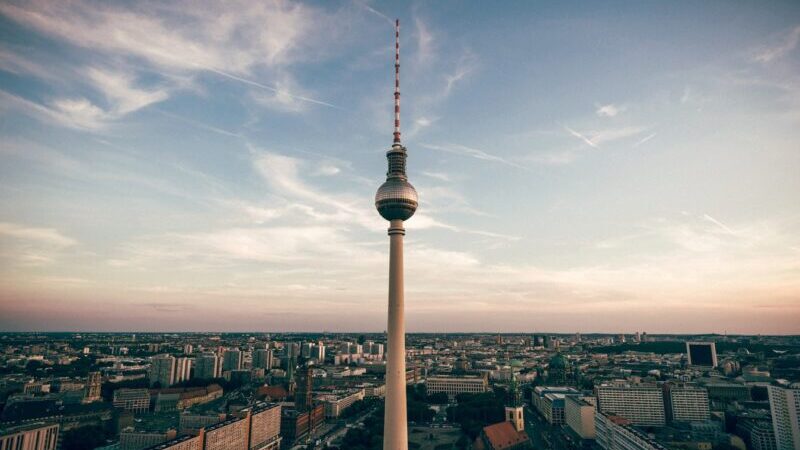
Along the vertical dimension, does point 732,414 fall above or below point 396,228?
below

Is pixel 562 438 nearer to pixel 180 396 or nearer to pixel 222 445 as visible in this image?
pixel 222 445

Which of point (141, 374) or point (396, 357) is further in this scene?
point (141, 374)

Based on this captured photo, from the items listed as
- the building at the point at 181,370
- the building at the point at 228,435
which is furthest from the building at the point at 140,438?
the building at the point at 181,370

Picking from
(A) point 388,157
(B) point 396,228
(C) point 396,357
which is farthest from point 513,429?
→ (A) point 388,157

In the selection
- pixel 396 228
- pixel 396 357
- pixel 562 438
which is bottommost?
pixel 562 438

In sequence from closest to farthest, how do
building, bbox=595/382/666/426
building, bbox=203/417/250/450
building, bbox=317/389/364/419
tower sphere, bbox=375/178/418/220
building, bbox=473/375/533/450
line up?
tower sphere, bbox=375/178/418/220 → building, bbox=203/417/250/450 → building, bbox=473/375/533/450 → building, bbox=595/382/666/426 → building, bbox=317/389/364/419

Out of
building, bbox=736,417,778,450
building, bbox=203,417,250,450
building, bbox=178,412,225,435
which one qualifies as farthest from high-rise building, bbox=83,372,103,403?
building, bbox=736,417,778,450

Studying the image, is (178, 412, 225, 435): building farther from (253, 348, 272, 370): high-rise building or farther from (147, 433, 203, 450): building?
(253, 348, 272, 370): high-rise building
